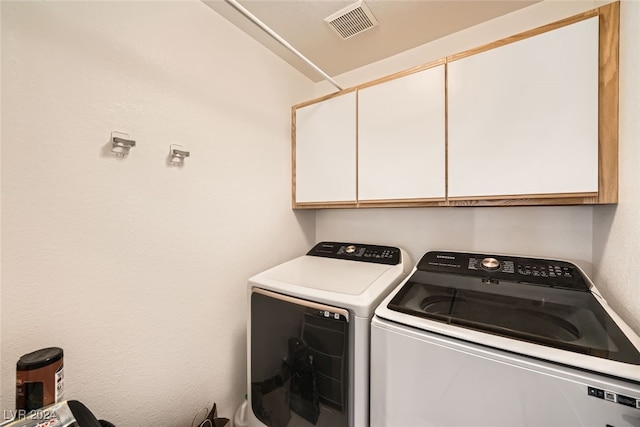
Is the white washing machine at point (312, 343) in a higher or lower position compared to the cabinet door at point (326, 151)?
lower

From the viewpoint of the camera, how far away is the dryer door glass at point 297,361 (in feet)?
3.18

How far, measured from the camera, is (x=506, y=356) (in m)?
0.68

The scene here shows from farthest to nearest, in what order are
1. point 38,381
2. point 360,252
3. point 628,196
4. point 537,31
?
point 360,252 → point 537,31 → point 628,196 → point 38,381

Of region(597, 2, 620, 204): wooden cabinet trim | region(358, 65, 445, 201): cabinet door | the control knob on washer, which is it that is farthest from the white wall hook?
region(597, 2, 620, 204): wooden cabinet trim

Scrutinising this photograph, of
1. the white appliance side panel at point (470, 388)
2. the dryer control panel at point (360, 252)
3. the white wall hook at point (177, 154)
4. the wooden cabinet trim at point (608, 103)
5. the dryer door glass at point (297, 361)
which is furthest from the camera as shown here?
the dryer control panel at point (360, 252)

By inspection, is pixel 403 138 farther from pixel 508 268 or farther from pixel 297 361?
pixel 297 361

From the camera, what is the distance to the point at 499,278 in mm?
1106

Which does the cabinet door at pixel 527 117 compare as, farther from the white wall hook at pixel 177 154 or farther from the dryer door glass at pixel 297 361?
the white wall hook at pixel 177 154

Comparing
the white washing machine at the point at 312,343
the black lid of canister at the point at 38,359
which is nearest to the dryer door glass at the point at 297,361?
the white washing machine at the point at 312,343

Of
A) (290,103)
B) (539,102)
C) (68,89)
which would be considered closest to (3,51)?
(68,89)

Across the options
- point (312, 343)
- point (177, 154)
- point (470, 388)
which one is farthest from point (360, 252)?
point (177, 154)

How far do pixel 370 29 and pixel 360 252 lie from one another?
1.39 m

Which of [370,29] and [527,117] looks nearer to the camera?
Result: [527,117]

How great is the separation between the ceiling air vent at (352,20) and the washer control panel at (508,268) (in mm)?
1403
